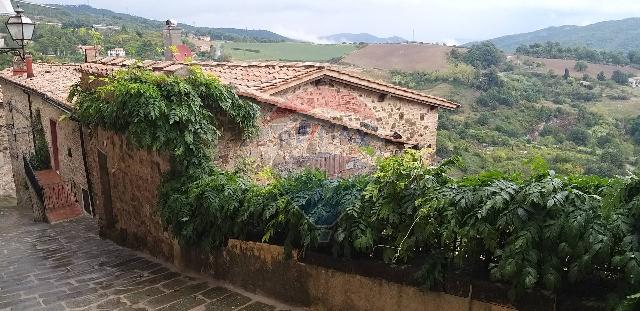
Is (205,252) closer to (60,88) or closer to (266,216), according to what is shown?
(266,216)

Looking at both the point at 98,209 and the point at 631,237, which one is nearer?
the point at 631,237

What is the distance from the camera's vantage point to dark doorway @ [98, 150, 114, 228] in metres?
10.3

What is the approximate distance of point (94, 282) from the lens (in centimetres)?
764

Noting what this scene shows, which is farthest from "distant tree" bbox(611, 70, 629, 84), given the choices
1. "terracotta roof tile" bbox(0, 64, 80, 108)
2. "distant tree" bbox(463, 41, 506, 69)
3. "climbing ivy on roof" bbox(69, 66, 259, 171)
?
"climbing ivy on roof" bbox(69, 66, 259, 171)

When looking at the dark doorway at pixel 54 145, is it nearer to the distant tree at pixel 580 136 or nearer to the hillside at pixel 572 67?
the distant tree at pixel 580 136

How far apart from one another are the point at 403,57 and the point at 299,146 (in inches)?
1451

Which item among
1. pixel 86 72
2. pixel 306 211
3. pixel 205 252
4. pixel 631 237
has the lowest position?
pixel 205 252

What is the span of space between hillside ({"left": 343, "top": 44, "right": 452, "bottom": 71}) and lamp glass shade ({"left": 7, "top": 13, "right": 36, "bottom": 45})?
3209 centimetres

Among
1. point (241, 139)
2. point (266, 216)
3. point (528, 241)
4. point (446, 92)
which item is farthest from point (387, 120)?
point (446, 92)

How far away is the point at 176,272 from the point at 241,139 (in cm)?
221

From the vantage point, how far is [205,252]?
7000 mm

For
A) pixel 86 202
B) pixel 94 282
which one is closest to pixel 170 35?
pixel 86 202

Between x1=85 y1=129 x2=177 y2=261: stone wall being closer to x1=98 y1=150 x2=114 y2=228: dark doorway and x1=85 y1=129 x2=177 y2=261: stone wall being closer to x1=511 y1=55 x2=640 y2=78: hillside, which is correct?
x1=98 y1=150 x2=114 y2=228: dark doorway

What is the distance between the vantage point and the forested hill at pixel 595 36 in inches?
2820
